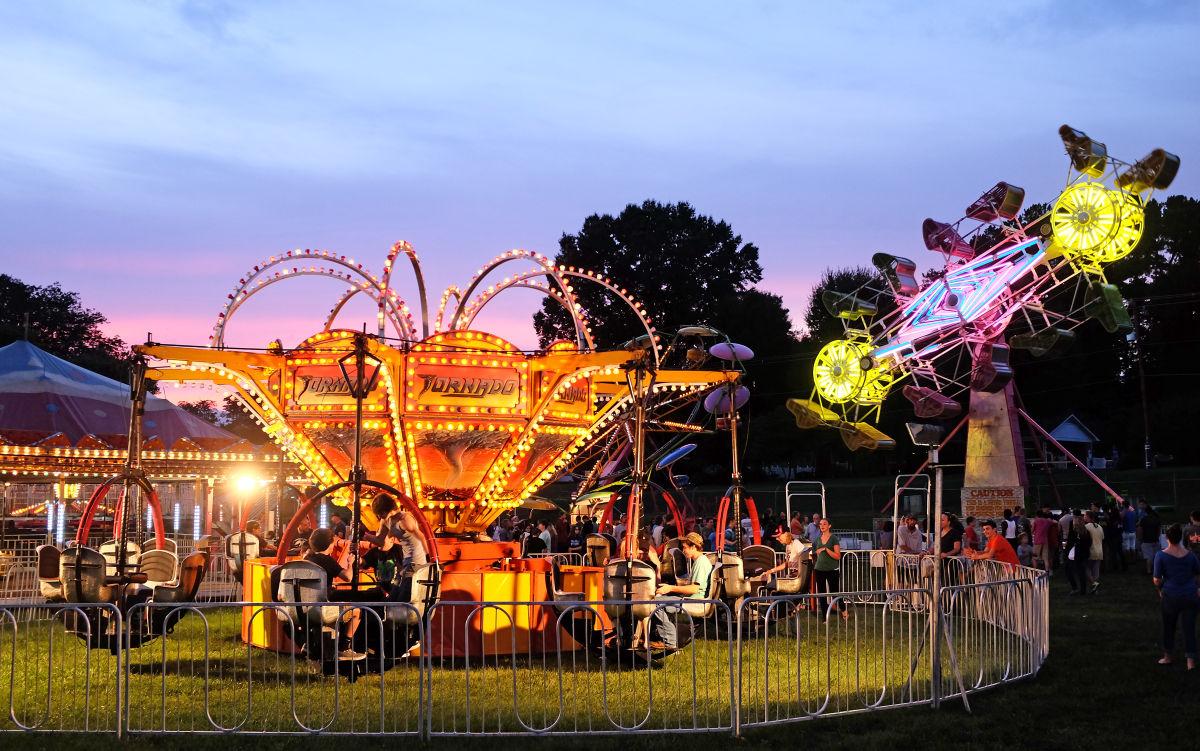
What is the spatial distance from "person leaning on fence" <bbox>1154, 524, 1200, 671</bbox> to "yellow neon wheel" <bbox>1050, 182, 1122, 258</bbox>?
15.7 metres

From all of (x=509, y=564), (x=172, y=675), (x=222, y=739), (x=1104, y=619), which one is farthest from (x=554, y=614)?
(x=1104, y=619)

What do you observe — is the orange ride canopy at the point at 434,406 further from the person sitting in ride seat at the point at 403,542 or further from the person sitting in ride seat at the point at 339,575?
the person sitting in ride seat at the point at 339,575

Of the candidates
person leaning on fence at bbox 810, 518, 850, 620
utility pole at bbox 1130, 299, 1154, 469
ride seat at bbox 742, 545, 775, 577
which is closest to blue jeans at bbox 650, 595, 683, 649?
ride seat at bbox 742, 545, 775, 577

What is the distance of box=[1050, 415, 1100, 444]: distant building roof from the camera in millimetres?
45537

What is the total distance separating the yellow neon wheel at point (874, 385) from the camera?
103 ft

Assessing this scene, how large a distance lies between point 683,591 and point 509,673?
7.54 feet

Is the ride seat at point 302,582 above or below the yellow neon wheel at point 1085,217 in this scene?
below

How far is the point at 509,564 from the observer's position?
13766mm

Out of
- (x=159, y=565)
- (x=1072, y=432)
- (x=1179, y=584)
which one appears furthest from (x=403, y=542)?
(x=1072, y=432)

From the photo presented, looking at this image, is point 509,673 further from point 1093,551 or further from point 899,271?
point 899,271

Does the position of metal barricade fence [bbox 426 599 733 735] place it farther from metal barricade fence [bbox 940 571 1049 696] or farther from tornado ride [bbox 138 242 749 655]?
metal barricade fence [bbox 940 571 1049 696]

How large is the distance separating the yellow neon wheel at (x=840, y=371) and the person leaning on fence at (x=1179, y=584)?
2041 cm

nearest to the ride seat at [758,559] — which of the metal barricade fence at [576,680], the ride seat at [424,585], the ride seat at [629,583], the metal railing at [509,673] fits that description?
the metal barricade fence at [576,680]

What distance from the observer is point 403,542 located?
1198 cm
